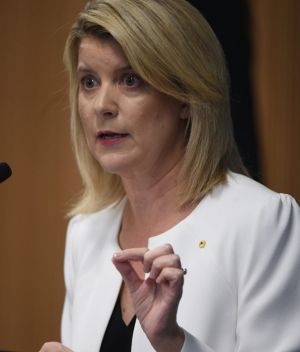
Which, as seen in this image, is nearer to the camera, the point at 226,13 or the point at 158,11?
the point at 158,11

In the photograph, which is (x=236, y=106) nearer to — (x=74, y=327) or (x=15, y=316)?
(x=74, y=327)

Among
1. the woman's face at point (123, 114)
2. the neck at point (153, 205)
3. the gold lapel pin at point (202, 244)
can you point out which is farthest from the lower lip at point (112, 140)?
the gold lapel pin at point (202, 244)

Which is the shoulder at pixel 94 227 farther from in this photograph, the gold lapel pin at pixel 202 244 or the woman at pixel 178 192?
the gold lapel pin at pixel 202 244

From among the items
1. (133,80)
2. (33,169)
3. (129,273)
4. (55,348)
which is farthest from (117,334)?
(33,169)

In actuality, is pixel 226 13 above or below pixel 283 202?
above

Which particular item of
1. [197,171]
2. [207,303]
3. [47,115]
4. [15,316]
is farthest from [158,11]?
[15,316]

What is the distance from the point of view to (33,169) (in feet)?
6.72

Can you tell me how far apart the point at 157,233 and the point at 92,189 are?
0.80 feet

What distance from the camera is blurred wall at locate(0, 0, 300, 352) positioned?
2.00 m

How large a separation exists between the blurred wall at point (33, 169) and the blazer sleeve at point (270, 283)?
0.90 meters

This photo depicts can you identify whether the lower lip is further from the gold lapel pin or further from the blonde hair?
the gold lapel pin

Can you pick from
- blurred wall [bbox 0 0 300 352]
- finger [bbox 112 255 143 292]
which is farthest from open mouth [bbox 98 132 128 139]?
blurred wall [bbox 0 0 300 352]

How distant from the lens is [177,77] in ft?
4.10

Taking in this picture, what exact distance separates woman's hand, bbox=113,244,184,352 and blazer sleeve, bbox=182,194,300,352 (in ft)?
0.51
